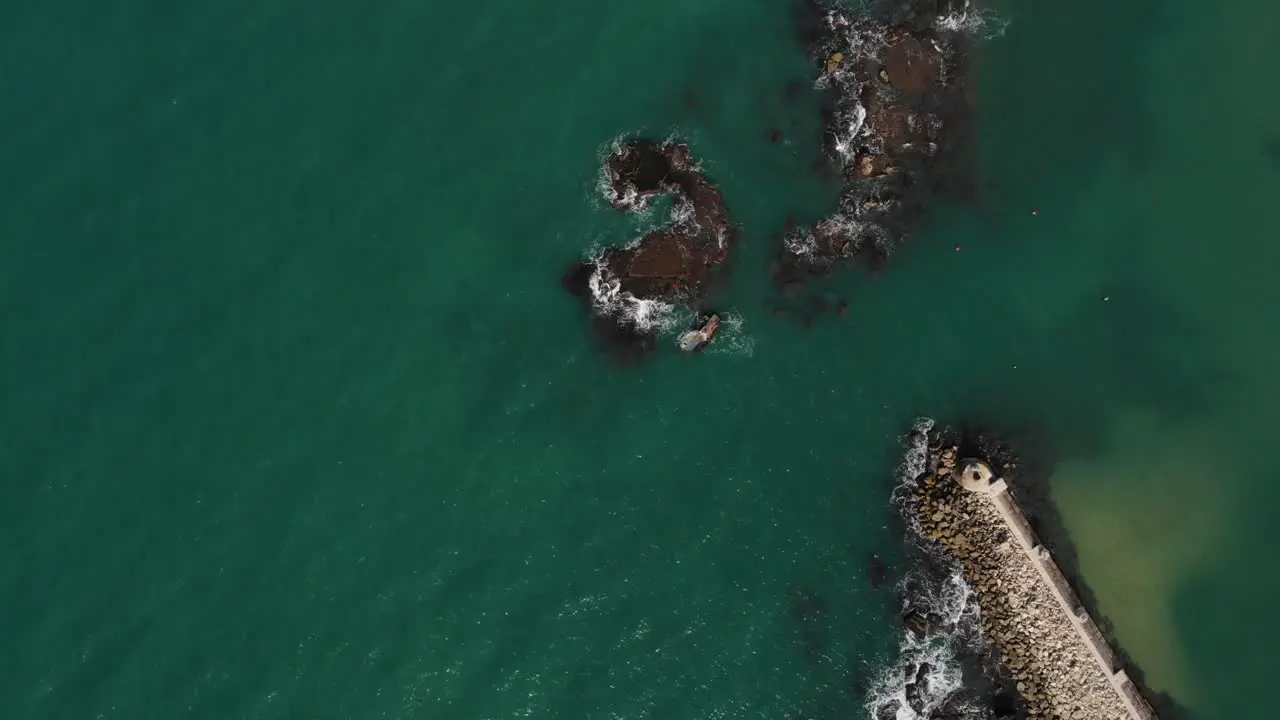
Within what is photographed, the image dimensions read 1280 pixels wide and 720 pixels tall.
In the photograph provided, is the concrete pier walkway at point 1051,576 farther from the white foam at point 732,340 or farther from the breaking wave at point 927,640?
the white foam at point 732,340

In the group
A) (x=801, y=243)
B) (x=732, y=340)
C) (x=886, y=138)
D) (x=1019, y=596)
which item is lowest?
(x=1019, y=596)

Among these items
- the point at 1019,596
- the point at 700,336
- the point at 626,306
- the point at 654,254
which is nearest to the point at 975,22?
the point at 654,254

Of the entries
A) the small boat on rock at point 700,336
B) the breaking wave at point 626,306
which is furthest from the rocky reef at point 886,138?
the breaking wave at point 626,306

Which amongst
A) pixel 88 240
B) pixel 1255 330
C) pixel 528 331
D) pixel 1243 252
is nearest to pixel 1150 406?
pixel 1255 330

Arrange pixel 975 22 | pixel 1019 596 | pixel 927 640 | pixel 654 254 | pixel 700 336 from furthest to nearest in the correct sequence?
pixel 975 22, pixel 654 254, pixel 700 336, pixel 927 640, pixel 1019 596

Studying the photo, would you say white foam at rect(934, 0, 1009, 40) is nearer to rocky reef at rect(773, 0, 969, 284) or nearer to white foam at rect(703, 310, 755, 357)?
rocky reef at rect(773, 0, 969, 284)

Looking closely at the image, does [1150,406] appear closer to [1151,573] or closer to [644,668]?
[1151,573]

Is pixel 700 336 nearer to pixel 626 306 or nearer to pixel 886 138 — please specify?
pixel 626 306
